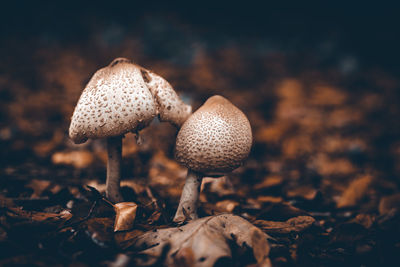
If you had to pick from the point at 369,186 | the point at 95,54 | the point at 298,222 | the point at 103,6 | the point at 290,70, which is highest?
the point at 103,6

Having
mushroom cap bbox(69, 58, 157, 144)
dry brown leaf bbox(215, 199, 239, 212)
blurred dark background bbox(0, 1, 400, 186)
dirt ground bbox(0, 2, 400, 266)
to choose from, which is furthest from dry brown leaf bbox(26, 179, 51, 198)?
dry brown leaf bbox(215, 199, 239, 212)

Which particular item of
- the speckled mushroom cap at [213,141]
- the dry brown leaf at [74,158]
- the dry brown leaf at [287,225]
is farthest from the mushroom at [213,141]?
the dry brown leaf at [74,158]

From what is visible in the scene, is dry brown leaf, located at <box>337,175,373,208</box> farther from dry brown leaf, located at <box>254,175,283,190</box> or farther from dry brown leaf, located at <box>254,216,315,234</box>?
dry brown leaf, located at <box>254,216,315,234</box>

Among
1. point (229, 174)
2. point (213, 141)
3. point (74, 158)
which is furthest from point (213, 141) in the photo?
point (74, 158)

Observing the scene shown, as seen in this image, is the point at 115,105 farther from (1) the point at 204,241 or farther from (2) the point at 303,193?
(2) the point at 303,193

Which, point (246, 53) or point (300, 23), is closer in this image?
point (300, 23)

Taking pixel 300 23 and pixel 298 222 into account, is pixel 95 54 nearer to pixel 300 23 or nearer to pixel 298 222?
pixel 300 23

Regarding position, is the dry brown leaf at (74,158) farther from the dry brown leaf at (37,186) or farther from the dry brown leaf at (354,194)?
the dry brown leaf at (354,194)

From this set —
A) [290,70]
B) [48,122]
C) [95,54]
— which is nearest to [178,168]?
[48,122]
